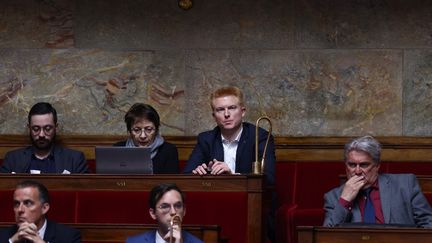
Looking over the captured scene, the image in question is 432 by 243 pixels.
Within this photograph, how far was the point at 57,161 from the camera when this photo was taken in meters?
6.88

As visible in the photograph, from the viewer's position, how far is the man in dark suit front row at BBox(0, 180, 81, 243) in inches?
221

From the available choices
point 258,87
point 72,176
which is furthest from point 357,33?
point 72,176

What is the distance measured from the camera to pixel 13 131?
25.1ft

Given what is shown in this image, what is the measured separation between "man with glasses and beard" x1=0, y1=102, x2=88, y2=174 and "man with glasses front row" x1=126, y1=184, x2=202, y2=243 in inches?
52.3

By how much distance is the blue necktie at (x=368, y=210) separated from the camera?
234 inches

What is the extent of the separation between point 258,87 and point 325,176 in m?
0.70

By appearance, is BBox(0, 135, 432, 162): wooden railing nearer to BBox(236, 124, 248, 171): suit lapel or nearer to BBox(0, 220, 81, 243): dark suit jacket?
BBox(236, 124, 248, 171): suit lapel

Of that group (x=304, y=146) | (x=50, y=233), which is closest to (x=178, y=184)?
(x=50, y=233)

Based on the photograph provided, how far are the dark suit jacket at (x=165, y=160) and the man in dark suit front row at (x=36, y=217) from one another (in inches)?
43.9

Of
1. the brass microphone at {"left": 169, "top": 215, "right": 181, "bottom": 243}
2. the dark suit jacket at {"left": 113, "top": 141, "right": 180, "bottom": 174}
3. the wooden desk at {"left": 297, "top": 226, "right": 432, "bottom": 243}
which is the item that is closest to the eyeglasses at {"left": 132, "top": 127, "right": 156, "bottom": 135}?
the dark suit jacket at {"left": 113, "top": 141, "right": 180, "bottom": 174}

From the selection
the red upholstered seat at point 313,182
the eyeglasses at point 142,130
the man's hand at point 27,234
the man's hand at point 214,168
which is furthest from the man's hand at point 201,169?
the man's hand at point 27,234

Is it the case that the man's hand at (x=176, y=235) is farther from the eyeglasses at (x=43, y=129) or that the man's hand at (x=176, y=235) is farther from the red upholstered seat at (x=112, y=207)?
the eyeglasses at (x=43, y=129)

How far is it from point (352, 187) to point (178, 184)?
81 cm

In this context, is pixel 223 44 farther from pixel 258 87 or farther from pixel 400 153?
pixel 400 153
